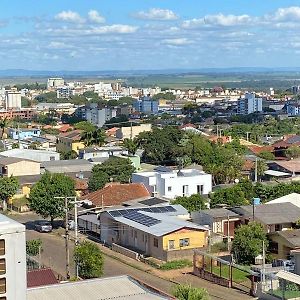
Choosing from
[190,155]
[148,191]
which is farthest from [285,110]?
[148,191]

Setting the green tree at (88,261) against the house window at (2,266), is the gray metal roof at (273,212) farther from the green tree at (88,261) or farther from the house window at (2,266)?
the house window at (2,266)

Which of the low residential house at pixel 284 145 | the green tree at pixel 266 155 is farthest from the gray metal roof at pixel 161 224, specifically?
the low residential house at pixel 284 145

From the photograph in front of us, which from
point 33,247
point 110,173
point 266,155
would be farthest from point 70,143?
point 33,247

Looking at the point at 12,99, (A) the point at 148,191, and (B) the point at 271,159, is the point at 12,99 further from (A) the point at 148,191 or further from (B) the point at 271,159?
(A) the point at 148,191

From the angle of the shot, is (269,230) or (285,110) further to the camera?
(285,110)

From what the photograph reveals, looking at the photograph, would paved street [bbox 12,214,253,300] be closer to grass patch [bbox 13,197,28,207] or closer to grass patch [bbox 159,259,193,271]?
grass patch [bbox 159,259,193,271]

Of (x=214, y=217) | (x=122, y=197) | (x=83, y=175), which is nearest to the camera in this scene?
(x=214, y=217)

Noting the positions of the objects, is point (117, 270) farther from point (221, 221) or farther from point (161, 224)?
point (221, 221)
